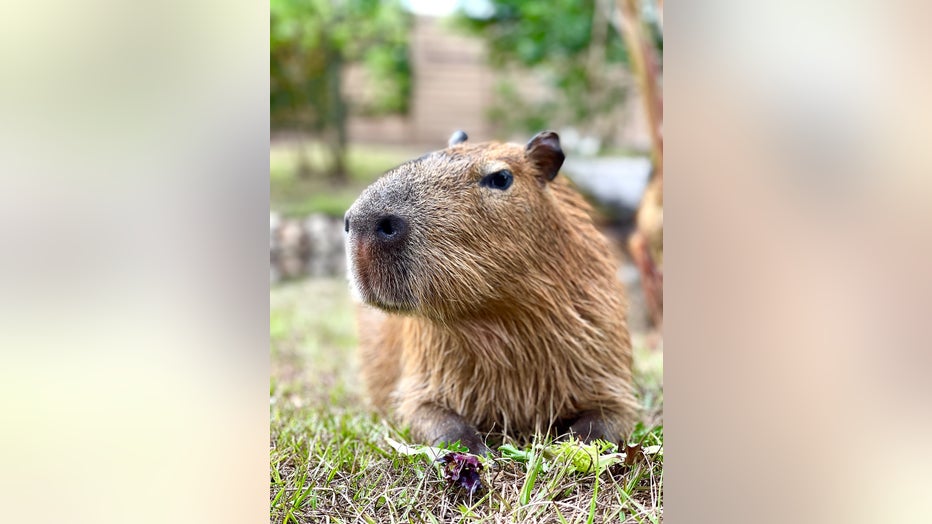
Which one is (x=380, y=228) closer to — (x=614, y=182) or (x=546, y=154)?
(x=546, y=154)

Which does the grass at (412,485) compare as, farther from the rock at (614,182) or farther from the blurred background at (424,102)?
the rock at (614,182)

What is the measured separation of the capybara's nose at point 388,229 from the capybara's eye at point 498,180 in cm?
35

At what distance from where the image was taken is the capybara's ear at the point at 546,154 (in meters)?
2.35

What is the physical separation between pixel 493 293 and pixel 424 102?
26.7 ft

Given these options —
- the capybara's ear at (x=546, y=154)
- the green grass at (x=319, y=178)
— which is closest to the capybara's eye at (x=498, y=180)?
the capybara's ear at (x=546, y=154)

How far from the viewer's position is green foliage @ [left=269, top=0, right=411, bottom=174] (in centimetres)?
828

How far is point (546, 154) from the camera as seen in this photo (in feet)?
7.77
